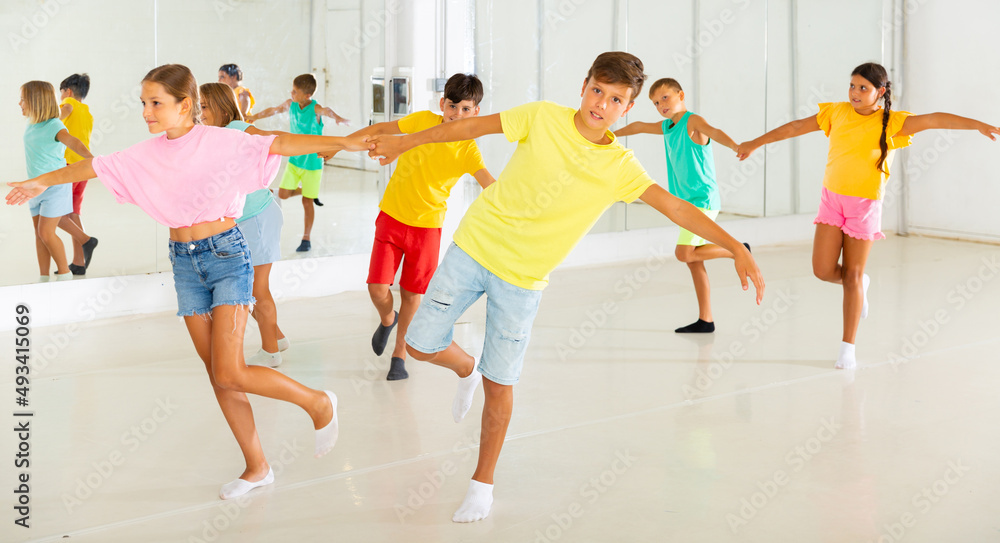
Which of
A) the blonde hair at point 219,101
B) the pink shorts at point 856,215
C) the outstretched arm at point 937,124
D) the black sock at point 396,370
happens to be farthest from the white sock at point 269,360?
the outstretched arm at point 937,124

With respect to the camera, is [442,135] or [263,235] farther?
[263,235]

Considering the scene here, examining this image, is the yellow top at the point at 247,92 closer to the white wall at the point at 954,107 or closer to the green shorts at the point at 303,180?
the green shorts at the point at 303,180

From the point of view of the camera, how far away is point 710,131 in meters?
Result: 5.54

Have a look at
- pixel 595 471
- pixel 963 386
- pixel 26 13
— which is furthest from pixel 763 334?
pixel 26 13

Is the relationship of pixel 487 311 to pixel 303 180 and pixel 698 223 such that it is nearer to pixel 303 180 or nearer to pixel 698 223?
pixel 698 223

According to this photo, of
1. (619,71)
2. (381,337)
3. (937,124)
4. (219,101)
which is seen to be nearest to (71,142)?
(219,101)

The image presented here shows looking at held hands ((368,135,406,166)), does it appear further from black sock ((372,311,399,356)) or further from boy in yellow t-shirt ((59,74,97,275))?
boy in yellow t-shirt ((59,74,97,275))

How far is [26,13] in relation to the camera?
5.59 meters

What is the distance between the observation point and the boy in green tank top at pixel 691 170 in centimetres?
568

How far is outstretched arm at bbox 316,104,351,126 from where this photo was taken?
265 inches

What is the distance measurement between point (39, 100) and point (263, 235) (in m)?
2.03

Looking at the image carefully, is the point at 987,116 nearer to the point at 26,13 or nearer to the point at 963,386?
the point at 963,386

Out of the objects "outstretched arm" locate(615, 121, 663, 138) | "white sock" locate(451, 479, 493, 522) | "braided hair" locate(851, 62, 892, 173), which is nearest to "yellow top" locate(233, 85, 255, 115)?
"outstretched arm" locate(615, 121, 663, 138)

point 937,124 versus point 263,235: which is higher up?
point 937,124
